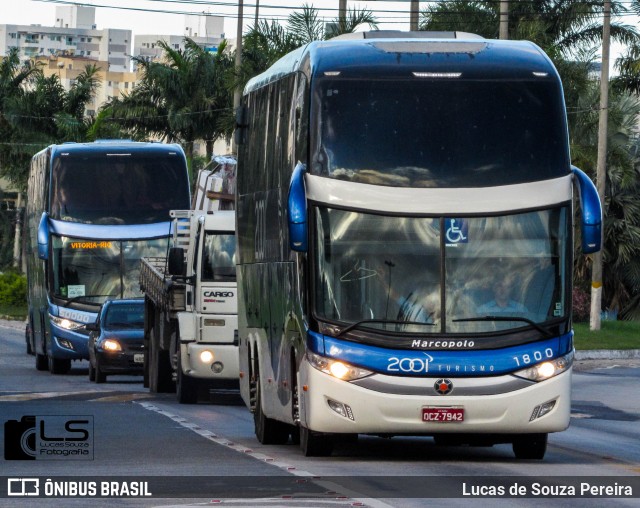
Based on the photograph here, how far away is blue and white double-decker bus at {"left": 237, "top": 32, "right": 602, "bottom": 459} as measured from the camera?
14961 mm

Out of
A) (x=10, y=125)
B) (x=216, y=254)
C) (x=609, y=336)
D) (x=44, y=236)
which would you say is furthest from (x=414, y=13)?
(x=10, y=125)

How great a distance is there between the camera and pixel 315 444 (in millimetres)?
15898

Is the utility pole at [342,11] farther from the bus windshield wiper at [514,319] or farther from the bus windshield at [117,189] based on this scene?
the bus windshield wiper at [514,319]

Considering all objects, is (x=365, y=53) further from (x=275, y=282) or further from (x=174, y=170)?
(x=174, y=170)

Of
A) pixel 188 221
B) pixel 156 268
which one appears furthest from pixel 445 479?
pixel 156 268

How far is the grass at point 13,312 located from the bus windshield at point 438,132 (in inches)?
2437

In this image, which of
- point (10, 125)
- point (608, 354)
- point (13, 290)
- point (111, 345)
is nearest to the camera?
point (111, 345)

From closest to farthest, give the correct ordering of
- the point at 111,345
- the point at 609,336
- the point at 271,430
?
the point at 271,430 → the point at 111,345 → the point at 609,336

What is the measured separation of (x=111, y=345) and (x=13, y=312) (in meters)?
50.6

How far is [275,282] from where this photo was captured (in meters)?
17.0

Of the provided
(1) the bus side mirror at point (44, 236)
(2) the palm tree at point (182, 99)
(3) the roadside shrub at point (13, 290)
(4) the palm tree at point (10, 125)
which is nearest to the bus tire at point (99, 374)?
(1) the bus side mirror at point (44, 236)

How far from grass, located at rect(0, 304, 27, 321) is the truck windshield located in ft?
170

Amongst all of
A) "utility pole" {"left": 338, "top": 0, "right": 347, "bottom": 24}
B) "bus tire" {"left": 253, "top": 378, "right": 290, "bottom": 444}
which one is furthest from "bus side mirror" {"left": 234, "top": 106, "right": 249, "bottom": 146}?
"utility pole" {"left": 338, "top": 0, "right": 347, "bottom": 24}

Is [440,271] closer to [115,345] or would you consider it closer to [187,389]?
[187,389]
